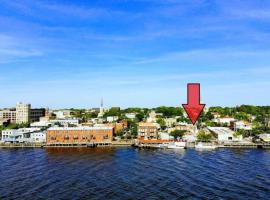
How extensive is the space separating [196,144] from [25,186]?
28.9m

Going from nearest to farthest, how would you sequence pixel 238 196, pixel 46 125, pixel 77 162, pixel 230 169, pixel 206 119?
pixel 238 196, pixel 230 169, pixel 77 162, pixel 46 125, pixel 206 119

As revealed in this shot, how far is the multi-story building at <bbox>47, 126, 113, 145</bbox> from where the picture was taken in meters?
54.3

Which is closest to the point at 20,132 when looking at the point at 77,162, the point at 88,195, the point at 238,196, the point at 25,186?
the point at 77,162

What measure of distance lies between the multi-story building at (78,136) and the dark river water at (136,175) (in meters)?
7.79

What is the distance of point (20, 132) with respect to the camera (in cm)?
5850

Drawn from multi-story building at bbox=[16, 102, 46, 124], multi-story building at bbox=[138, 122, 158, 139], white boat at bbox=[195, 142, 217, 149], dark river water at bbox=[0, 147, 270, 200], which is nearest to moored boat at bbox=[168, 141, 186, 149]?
white boat at bbox=[195, 142, 217, 149]

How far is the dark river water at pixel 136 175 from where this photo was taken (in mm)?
25281

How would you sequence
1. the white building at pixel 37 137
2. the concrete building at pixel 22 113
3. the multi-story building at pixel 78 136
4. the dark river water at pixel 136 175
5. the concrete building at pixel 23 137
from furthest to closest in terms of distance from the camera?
the concrete building at pixel 22 113, the white building at pixel 37 137, the concrete building at pixel 23 137, the multi-story building at pixel 78 136, the dark river water at pixel 136 175

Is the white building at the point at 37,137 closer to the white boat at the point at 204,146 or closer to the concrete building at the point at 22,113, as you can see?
the white boat at the point at 204,146

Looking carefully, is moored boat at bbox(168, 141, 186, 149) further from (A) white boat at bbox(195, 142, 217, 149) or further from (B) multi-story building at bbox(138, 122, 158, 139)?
(B) multi-story building at bbox(138, 122, 158, 139)

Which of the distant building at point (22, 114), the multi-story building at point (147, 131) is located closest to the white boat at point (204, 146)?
the multi-story building at point (147, 131)

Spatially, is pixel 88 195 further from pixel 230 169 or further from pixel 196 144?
pixel 196 144

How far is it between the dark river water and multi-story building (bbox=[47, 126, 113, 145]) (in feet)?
25.5

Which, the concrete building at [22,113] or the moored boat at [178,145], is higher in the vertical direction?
the concrete building at [22,113]
